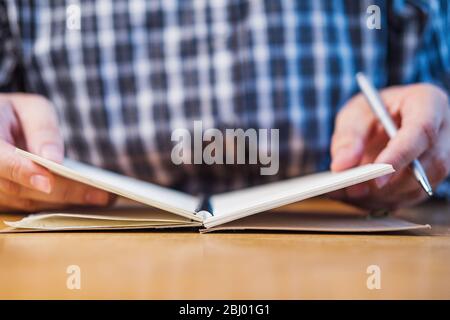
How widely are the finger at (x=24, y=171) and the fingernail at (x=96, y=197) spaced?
0.06 m

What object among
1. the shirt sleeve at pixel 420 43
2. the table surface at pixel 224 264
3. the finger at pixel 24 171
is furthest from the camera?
the shirt sleeve at pixel 420 43

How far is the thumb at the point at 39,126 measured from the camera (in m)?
0.45

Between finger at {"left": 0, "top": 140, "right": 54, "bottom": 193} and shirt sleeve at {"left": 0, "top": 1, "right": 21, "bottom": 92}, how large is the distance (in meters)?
0.30

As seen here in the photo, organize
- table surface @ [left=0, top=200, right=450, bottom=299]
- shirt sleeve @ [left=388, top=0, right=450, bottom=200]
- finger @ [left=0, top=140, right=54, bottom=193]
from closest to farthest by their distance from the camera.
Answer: table surface @ [left=0, top=200, right=450, bottom=299], finger @ [left=0, top=140, right=54, bottom=193], shirt sleeve @ [left=388, top=0, right=450, bottom=200]

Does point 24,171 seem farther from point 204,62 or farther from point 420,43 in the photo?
point 420,43

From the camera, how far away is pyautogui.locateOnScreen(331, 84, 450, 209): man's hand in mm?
429

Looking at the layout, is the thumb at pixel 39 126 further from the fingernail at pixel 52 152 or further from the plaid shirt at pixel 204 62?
the plaid shirt at pixel 204 62

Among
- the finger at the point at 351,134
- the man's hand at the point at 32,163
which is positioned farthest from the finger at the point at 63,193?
the finger at the point at 351,134

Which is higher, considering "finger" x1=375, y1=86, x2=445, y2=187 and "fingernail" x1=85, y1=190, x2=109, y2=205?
"finger" x1=375, y1=86, x2=445, y2=187

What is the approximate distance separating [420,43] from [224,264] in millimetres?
503

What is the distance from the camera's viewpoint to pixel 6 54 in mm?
679

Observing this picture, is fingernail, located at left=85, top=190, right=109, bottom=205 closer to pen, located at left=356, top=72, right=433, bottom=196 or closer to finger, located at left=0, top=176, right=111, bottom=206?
finger, located at left=0, top=176, right=111, bottom=206

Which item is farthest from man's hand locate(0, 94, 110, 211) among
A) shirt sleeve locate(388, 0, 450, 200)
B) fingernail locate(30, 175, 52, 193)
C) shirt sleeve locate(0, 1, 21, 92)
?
shirt sleeve locate(388, 0, 450, 200)

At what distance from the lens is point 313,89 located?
681 millimetres
